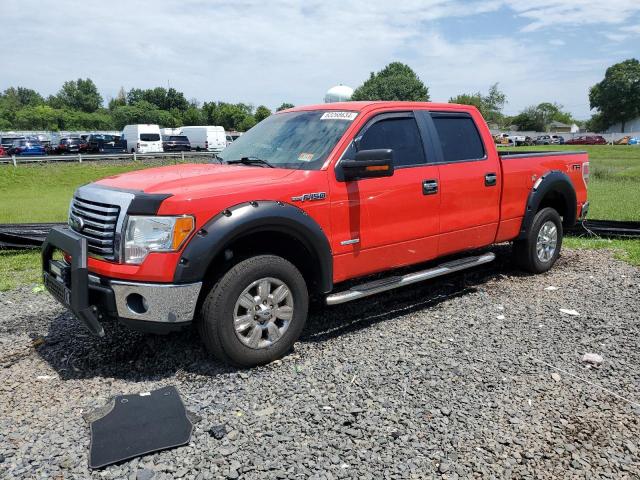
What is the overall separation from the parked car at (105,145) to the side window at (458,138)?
133 feet

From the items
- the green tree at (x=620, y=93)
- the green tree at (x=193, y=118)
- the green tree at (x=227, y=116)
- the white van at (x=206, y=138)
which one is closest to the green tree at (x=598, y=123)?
the green tree at (x=620, y=93)

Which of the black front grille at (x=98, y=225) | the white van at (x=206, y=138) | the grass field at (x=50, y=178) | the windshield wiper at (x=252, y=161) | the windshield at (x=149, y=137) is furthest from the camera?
the white van at (x=206, y=138)

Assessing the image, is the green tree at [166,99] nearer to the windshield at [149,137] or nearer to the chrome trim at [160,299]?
the windshield at [149,137]

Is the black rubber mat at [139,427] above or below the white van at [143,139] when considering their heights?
below

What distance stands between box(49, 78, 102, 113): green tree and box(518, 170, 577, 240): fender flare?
145416mm

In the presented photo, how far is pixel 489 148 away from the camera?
592cm

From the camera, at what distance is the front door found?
4543 mm

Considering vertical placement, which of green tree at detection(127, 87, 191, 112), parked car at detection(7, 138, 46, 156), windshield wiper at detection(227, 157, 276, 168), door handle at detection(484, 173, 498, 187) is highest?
green tree at detection(127, 87, 191, 112)

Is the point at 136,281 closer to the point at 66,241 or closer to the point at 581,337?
the point at 66,241

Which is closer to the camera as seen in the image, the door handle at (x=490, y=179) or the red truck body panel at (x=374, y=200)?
the red truck body panel at (x=374, y=200)

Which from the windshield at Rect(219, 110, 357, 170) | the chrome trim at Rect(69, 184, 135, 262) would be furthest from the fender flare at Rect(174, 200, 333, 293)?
the windshield at Rect(219, 110, 357, 170)

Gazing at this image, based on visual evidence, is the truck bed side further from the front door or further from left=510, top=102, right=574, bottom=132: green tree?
left=510, top=102, right=574, bottom=132: green tree

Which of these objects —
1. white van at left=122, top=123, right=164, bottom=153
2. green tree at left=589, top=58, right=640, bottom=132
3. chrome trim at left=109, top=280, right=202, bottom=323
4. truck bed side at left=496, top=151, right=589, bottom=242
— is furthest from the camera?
green tree at left=589, top=58, right=640, bottom=132

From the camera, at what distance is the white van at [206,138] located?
47275 mm
